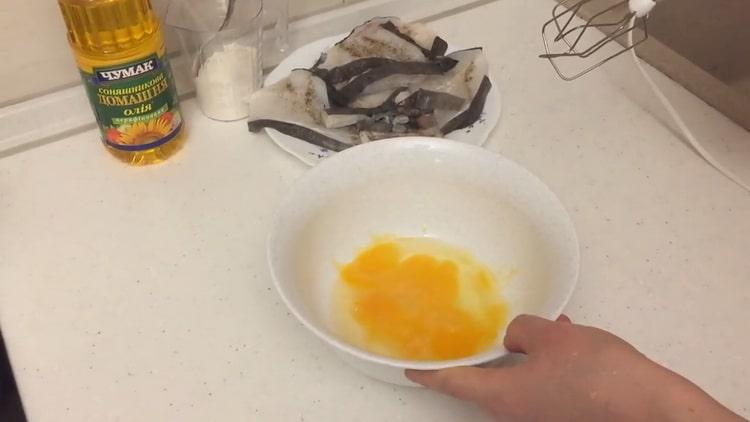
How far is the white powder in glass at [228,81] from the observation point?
28.0 inches

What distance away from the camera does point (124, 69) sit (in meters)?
0.60

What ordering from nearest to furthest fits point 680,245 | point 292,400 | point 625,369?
point 625,369, point 292,400, point 680,245

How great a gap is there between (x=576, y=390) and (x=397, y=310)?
0.58 ft

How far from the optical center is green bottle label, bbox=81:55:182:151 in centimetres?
60

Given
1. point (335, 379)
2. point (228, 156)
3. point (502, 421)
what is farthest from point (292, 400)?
point (228, 156)

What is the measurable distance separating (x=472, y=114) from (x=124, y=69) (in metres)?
0.34

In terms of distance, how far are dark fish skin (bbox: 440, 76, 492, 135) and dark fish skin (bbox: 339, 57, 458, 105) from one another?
0.17 feet

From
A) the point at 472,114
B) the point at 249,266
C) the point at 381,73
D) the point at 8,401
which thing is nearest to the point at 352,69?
the point at 381,73

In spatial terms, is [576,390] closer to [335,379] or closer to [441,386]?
[441,386]

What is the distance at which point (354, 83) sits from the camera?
71cm

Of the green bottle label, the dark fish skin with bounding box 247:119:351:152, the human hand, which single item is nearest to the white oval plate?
the dark fish skin with bounding box 247:119:351:152

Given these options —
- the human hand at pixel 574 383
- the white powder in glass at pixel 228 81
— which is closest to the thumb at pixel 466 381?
the human hand at pixel 574 383

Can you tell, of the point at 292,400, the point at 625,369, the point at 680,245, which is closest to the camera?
the point at 625,369

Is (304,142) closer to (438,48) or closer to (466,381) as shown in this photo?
(438,48)
